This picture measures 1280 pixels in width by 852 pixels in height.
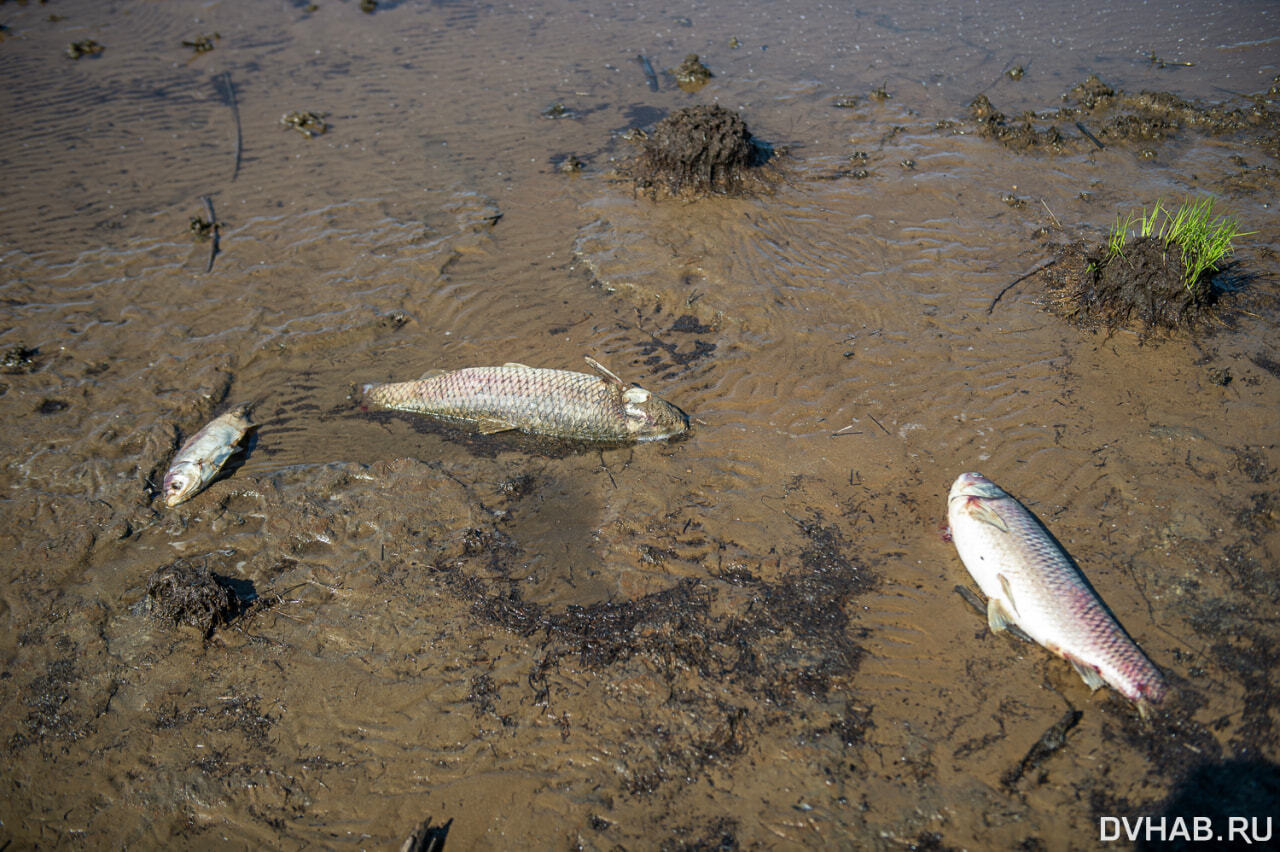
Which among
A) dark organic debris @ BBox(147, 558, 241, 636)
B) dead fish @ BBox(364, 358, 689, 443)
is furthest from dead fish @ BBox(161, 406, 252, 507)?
dead fish @ BBox(364, 358, 689, 443)

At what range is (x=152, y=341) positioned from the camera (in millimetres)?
7781

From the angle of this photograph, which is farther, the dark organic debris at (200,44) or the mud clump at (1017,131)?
the dark organic debris at (200,44)

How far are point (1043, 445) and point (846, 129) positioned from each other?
22.2 ft

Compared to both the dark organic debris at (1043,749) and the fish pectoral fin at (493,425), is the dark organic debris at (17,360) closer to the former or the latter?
the fish pectoral fin at (493,425)

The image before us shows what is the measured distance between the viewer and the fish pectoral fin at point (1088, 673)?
4.37 m

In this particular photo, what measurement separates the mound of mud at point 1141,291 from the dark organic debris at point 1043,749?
→ 455 cm

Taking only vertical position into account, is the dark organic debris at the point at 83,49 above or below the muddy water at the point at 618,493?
above

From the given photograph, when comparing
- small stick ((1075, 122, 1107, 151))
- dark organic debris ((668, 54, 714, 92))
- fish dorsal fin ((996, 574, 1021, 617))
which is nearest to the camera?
fish dorsal fin ((996, 574, 1021, 617))

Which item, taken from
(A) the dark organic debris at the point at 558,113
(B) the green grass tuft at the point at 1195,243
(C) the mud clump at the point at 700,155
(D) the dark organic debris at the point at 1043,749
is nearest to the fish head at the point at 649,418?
(D) the dark organic debris at the point at 1043,749

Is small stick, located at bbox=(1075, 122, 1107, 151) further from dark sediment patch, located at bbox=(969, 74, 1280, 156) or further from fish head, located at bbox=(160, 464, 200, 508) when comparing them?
fish head, located at bbox=(160, 464, 200, 508)

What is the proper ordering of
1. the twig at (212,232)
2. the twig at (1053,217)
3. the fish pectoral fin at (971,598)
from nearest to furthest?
1. the fish pectoral fin at (971,598)
2. the twig at (1053,217)
3. the twig at (212,232)

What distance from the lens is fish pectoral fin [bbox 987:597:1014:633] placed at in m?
4.80

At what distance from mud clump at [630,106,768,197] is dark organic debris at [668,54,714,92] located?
124 inches

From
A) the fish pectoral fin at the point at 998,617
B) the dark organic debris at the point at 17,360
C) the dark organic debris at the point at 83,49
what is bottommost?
the dark organic debris at the point at 17,360
